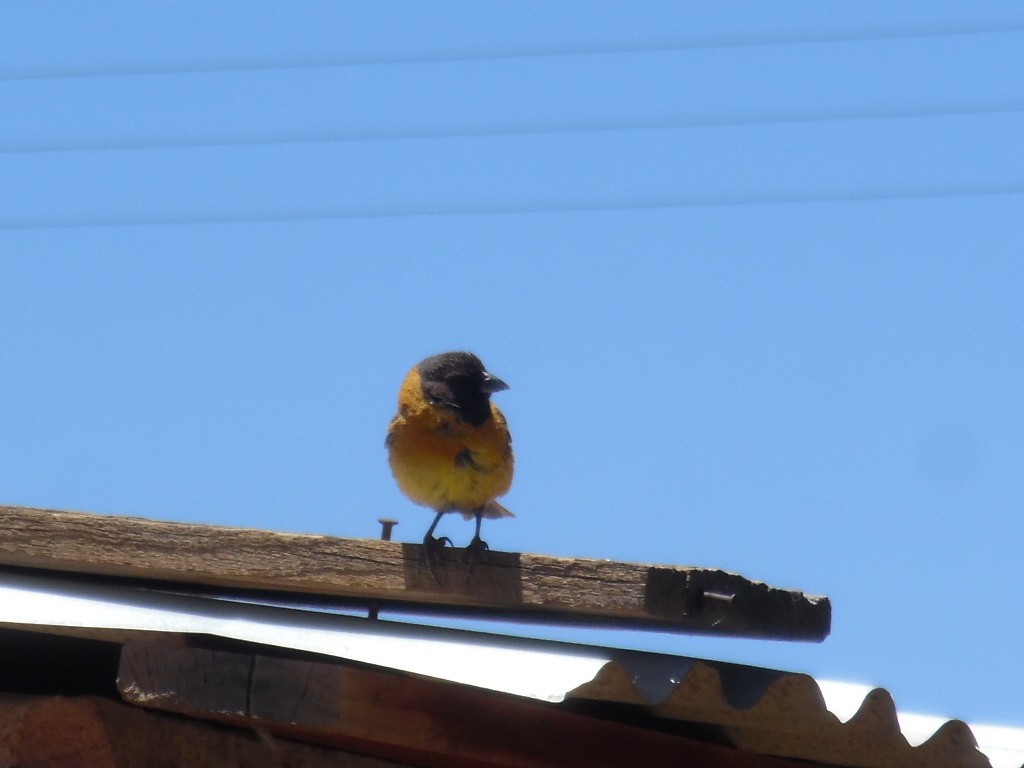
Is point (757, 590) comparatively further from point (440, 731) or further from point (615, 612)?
point (440, 731)

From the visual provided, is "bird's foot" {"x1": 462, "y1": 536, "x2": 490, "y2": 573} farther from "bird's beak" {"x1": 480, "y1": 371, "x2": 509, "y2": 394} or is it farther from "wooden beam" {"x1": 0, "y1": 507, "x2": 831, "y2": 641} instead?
"bird's beak" {"x1": 480, "y1": 371, "x2": 509, "y2": 394}

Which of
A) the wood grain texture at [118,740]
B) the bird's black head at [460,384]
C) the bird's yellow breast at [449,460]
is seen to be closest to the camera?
the wood grain texture at [118,740]

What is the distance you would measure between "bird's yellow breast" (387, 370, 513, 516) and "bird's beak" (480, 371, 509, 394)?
0.27 meters

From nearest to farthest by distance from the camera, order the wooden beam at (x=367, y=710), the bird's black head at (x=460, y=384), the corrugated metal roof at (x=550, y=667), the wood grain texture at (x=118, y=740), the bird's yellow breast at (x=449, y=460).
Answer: the corrugated metal roof at (x=550, y=667), the wooden beam at (x=367, y=710), the wood grain texture at (x=118, y=740), the bird's yellow breast at (x=449, y=460), the bird's black head at (x=460, y=384)

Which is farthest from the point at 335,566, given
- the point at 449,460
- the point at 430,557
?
the point at 449,460

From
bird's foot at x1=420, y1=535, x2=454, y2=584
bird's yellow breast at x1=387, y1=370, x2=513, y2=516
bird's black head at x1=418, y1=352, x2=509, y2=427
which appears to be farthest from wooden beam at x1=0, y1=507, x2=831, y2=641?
bird's black head at x1=418, y1=352, x2=509, y2=427

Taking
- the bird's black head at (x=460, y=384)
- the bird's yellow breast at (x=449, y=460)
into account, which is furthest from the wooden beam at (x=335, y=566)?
the bird's black head at (x=460, y=384)

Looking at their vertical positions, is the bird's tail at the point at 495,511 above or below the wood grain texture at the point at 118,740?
above

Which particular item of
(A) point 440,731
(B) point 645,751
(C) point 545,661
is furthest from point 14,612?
(B) point 645,751

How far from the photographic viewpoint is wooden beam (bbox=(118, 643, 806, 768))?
9.58 feet

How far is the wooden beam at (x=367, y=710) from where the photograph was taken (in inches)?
115

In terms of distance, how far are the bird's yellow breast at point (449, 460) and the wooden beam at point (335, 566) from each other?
1306mm

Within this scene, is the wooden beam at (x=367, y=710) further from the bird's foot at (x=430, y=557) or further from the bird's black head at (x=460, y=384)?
the bird's black head at (x=460, y=384)

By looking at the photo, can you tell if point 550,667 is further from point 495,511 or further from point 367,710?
point 495,511
